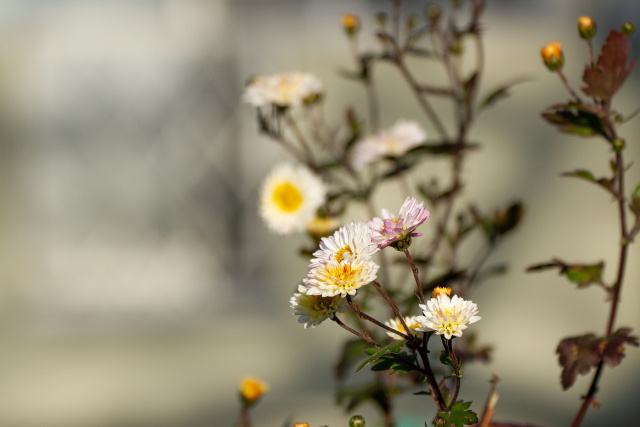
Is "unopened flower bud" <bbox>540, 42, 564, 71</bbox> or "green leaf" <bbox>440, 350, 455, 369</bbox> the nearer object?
"green leaf" <bbox>440, 350, 455, 369</bbox>

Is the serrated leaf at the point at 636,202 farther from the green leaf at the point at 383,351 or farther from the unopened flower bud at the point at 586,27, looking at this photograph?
the green leaf at the point at 383,351

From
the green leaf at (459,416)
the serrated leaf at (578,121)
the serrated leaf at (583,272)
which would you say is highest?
the serrated leaf at (578,121)

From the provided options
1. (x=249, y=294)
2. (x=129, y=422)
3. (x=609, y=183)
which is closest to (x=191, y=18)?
(x=249, y=294)

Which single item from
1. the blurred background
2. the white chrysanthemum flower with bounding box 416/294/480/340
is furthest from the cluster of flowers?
the blurred background

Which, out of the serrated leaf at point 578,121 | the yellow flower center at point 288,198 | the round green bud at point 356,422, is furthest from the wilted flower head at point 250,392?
the serrated leaf at point 578,121

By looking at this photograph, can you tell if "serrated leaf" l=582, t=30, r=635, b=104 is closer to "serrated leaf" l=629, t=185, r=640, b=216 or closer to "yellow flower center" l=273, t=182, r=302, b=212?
"serrated leaf" l=629, t=185, r=640, b=216
